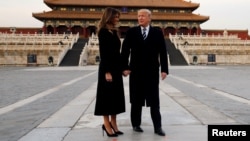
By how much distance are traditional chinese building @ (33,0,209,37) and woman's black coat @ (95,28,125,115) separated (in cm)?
6006

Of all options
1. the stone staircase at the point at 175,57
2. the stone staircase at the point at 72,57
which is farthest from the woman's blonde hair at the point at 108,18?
the stone staircase at the point at 175,57

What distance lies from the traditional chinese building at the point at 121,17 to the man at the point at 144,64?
196ft

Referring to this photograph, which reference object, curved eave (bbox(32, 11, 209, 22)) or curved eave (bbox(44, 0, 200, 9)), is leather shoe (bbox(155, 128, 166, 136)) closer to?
curved eave (bbox(32, 11, 209, 22))

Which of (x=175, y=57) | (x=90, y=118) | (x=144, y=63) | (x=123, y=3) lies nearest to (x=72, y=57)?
(x=175, y=57)

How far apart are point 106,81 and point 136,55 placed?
2.31ft

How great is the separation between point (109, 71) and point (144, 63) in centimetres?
64

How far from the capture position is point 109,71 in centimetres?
605

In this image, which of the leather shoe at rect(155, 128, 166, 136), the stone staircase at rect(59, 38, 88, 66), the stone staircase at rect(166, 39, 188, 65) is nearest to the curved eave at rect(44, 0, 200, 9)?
the stone staircase at rect(59, 38, 88, 66)

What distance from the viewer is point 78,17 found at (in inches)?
2581

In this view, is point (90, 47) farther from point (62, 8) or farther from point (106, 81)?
point (106, 81)

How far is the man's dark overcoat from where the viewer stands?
20.7ft

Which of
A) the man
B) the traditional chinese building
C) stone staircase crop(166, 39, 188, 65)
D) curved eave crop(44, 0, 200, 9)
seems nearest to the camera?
the man

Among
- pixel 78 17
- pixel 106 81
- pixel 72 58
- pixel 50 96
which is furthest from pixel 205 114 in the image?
pixel 78 17

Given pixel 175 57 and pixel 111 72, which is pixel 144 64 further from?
pixel 175 57
